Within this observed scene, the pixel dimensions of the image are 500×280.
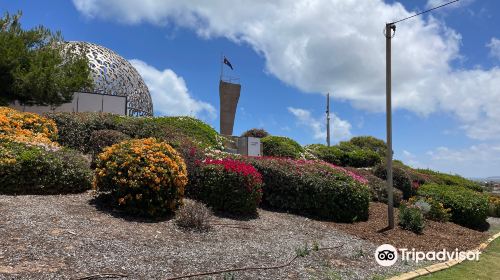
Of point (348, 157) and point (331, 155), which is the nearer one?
point (331, 155)

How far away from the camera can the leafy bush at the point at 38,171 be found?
26.1ft

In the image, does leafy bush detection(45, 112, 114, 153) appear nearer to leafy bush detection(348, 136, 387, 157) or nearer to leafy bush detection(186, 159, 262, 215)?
leafy bush detection(186, 159, 262, 215)

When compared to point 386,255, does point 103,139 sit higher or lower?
higher

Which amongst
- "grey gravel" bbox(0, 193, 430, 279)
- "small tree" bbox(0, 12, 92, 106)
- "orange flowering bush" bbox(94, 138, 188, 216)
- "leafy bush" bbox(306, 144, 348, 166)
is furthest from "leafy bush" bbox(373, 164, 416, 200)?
"small tree" bbox(0, 12, 92, 106)

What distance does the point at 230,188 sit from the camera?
9.11m

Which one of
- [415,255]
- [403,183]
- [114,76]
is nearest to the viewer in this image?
[415,255]

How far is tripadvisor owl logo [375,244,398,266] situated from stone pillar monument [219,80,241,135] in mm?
33215

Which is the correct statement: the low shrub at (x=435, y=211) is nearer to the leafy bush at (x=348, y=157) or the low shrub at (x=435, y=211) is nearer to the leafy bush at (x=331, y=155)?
the leafy bush at (x=331, y=155)

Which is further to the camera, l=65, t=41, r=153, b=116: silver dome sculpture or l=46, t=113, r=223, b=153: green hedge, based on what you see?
l=65, t=41, r=153, b=116: silver dome sculpture

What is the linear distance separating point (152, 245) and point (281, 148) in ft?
50.0

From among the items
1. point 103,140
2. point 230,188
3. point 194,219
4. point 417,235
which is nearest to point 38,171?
point 103,140

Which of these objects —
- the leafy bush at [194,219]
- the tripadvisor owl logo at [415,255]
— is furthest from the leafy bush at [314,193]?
the leafy bush at [194,219]

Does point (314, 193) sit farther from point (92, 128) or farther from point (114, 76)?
point (114, 76)

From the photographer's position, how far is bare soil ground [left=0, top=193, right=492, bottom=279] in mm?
5102
